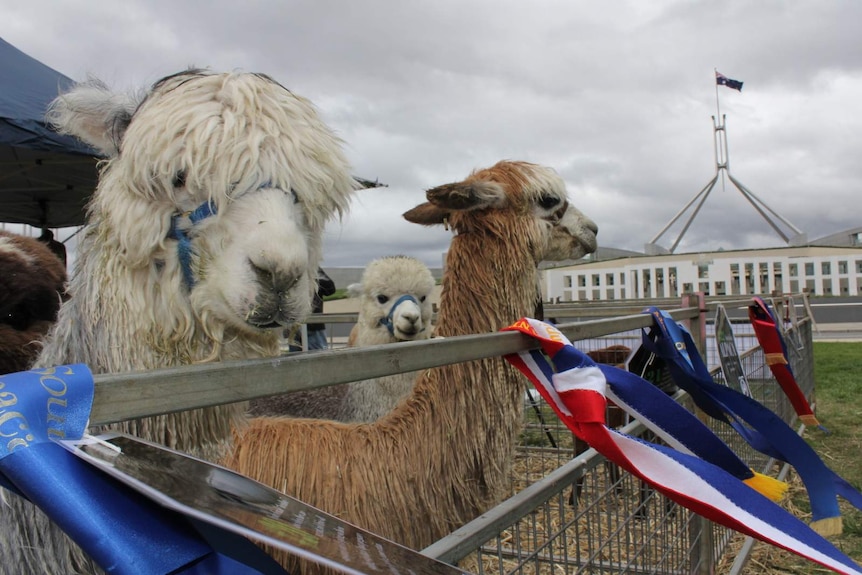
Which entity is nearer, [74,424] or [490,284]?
[74,424]

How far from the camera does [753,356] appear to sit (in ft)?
16.5

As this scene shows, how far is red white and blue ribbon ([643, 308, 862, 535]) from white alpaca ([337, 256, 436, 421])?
7.81ft

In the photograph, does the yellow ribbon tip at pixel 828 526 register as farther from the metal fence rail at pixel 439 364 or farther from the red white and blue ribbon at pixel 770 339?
the red white and blue ribbon at pixel 770 339

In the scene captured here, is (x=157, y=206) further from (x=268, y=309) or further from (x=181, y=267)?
(x=268, y=309)

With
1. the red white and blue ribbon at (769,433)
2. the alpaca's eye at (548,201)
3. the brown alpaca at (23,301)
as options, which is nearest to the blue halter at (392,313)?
the alpaca's eye at (548,201)

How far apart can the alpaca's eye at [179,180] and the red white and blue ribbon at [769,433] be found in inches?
72.8

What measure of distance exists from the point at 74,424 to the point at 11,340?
217 cm

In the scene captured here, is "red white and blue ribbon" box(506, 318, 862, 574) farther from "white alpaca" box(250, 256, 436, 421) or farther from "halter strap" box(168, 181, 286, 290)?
"white alpaca" box(250, 256, 436, 421)

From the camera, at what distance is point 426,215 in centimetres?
337

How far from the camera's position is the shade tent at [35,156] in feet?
15.7

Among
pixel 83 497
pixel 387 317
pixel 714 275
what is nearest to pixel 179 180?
pixel 83 497

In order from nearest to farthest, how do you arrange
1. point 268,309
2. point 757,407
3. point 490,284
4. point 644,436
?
point 268,309
point 757,407
point 644,436
point 490,284

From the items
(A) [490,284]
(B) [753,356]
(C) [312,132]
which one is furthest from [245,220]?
(B) [753,356]

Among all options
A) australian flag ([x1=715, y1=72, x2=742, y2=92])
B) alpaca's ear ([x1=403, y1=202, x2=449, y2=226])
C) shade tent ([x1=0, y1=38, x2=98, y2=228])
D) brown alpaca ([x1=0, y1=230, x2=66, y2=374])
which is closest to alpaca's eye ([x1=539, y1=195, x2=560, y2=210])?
alpaca's ear ([x1=403, y1=202, x2=449, y2=226])
